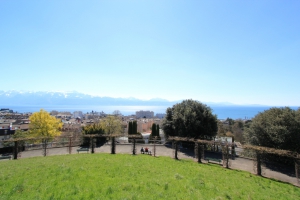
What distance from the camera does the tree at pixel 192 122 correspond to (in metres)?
21.5

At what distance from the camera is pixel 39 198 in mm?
4898

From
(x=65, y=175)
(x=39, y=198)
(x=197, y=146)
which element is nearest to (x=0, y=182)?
(x=65, y=175)

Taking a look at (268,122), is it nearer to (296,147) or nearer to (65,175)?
(296,147)

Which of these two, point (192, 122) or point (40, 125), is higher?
point (192, 122)

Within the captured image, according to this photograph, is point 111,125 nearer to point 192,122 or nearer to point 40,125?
point 40,125

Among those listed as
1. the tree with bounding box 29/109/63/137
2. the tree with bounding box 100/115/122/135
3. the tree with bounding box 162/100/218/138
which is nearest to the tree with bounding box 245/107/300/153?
the tree with bounding box 162/100/218/138

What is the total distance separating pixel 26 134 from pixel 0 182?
3063 cm

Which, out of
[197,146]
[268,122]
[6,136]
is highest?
[268,122]

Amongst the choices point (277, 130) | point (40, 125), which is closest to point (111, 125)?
point (40, 125)

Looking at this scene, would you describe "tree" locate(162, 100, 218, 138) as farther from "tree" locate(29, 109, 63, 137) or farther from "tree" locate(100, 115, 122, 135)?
"tree" locate(29, 109, 63, 137)

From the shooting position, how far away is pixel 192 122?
21406 mm

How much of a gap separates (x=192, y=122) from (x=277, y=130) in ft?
29.4

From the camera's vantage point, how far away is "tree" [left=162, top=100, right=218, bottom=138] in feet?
70.5

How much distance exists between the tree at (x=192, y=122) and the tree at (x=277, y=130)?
5399 mm
